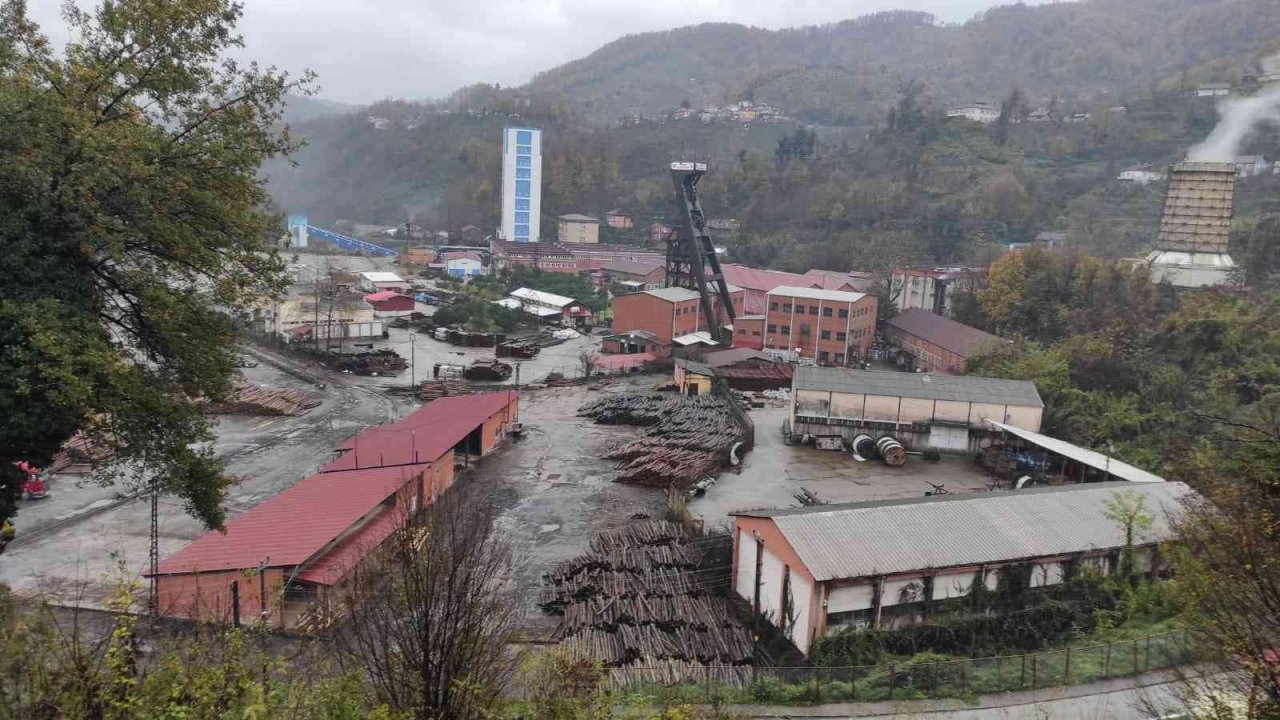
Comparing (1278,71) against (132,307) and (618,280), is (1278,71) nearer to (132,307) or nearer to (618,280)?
(618,280)

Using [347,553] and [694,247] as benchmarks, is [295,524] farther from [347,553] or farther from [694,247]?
[694,247]

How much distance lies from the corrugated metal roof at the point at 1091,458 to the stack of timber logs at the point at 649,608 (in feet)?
24.2

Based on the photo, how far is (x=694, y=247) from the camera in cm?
3033

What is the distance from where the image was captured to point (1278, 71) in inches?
2055

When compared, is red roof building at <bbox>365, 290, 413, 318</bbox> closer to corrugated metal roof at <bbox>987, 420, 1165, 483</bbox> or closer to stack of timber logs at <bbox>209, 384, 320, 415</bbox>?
stack of timber logs at <bbox>209, 384, 320, 415</bbox>

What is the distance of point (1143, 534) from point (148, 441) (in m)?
11.3

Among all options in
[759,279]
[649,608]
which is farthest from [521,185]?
[649,608]

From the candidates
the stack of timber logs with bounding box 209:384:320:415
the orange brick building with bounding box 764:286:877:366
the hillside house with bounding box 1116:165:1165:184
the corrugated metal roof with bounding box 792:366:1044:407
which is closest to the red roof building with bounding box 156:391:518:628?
the stack of timber logs with bounding box 209:384:320:415

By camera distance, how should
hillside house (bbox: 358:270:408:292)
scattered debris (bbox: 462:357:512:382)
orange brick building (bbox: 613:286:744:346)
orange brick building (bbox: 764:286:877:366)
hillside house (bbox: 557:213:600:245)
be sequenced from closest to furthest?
scattered debris (bbox: 462:357:512:382), orange brick building (bbox: 764:286:877:366), orange brick building (bbox: 613:286:744:346), hillside house (bbox: 358:270:408:292), hillside house (bbox: 557:213:600:245)

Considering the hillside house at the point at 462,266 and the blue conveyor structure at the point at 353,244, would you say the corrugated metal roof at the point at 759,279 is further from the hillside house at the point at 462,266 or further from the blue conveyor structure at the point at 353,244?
the blue conveyor structure at the point at 353,244

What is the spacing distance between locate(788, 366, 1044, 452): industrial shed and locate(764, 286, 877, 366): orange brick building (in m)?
8.84

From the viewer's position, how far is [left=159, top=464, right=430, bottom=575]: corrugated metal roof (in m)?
8.91

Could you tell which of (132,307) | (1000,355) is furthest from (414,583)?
(1000,355)

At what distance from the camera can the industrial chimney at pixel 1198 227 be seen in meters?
29.0
